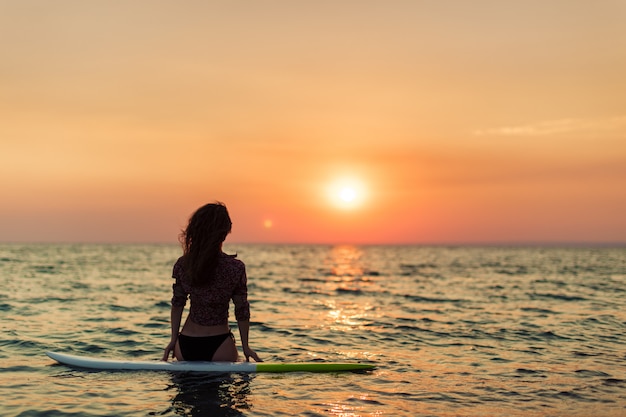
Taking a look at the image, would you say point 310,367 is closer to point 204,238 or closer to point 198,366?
point 198,366

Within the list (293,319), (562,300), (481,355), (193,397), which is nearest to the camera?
(193,397)

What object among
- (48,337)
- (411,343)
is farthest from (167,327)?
(411,343)

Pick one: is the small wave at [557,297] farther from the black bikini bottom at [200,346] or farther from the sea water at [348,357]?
the black bikini bottom at [200,346]

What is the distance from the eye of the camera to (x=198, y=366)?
9.30 m

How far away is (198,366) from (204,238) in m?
2.23

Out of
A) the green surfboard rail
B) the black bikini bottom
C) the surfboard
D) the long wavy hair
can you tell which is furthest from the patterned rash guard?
the green surfboard rail

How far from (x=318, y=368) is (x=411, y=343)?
16.8 ft

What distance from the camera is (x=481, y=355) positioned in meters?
13.2

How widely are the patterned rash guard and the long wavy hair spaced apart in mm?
178

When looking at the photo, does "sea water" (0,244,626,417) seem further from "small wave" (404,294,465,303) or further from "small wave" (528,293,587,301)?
"small wave" (528,293,587,301)

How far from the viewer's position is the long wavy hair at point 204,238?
8.48 metres

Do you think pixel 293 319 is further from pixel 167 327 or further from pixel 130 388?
pixel 130 388

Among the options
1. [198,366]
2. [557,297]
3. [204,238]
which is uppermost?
[204,238]

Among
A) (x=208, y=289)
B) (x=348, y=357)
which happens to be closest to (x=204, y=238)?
(x=208, y=289)
